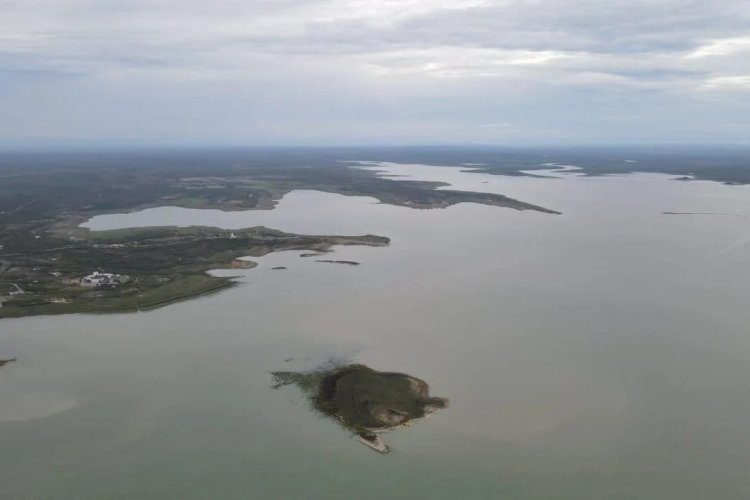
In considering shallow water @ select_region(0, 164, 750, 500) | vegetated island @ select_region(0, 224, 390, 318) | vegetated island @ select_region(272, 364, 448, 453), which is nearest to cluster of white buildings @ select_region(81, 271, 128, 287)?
vegetated island @ select_region(0, 224, 390, 318)

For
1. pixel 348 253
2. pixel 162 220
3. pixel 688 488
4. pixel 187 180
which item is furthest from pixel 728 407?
pixel 187 180

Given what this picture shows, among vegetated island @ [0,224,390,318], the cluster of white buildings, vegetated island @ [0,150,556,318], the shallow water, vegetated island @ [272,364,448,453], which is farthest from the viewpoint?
the cluster of white buildings

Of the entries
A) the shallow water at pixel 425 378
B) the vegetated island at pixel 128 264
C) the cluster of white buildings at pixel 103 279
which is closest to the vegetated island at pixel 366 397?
the shallow water at pixel 425 378

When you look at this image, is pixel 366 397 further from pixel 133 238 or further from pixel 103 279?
pixel 133 238

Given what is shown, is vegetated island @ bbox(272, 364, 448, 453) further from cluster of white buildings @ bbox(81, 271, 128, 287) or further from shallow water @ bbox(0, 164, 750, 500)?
cluster of white buildings @ bbox(81, 271, 128, 287)

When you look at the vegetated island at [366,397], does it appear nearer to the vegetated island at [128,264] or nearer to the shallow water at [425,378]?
the shallow water at [425,378]

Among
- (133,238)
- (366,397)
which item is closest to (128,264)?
(133,238)
